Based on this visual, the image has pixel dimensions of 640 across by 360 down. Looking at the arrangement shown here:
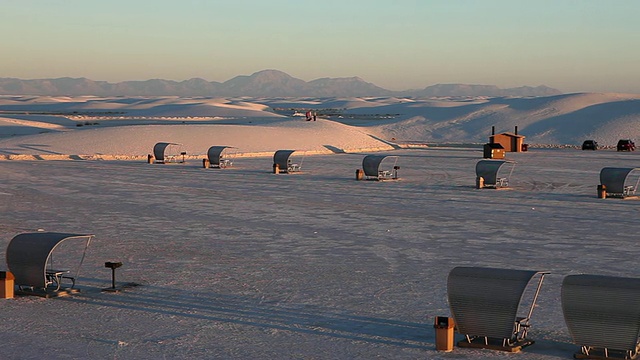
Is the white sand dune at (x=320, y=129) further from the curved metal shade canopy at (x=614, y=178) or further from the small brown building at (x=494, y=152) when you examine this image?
the curved metal shade canopy at (x=614, y=178)

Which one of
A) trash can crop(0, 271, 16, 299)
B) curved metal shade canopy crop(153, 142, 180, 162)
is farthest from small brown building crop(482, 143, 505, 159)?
trash can crop(0, 271, 16, 299)

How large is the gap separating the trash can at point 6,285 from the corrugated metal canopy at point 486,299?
839cm

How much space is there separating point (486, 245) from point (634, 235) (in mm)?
4948

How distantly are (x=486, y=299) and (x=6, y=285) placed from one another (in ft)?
29.3

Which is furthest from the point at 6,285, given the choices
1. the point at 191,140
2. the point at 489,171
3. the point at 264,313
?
the point at 191,140

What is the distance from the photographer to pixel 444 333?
519 inches

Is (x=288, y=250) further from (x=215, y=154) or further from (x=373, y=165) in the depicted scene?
(x=215, y=154)

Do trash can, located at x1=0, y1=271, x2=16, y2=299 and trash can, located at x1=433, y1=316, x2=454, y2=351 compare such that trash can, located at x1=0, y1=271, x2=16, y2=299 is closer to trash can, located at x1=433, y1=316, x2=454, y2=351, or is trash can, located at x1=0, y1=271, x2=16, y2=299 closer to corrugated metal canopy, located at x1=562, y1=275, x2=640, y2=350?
trash can, located at x1=433, y1=316, x2=454, y2=351

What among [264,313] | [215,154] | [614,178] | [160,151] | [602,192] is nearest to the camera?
[264,313]

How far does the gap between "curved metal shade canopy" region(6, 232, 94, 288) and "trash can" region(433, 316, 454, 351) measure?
7455 mm

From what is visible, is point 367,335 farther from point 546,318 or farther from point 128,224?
point 128,224

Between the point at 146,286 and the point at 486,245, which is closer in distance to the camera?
the point at 146,286

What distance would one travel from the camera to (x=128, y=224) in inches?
1081

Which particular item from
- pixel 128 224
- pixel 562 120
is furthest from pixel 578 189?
pixel 562 120
